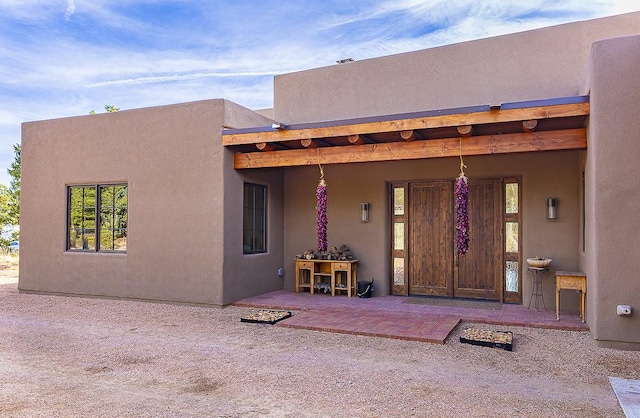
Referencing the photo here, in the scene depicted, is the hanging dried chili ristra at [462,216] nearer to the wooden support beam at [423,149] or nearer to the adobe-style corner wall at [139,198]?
the wooden support beam at [423,149]

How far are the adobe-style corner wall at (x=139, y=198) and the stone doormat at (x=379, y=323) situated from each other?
6.21 feet

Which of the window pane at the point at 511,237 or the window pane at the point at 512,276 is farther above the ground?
the window pane at the point at 511,237

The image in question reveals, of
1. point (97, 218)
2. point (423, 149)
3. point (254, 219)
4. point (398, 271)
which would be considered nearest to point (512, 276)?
point (398, 271)

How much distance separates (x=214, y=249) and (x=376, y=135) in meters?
3.37

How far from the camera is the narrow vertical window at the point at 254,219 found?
8.79m

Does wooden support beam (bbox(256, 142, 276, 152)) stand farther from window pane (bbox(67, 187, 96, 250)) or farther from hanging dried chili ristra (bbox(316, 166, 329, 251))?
window pane (bbox(67, 187, 96, 250))

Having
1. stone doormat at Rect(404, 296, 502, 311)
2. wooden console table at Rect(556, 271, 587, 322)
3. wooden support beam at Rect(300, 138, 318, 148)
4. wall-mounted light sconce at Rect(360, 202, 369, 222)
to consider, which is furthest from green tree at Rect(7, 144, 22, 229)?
wooden console table at Rect(556, 271, 587, 322)

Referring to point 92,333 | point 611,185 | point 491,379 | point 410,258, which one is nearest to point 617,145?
point 611,185

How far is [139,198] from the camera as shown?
8695 millimetres

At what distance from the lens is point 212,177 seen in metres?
8.09

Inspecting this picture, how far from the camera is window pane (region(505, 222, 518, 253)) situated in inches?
319

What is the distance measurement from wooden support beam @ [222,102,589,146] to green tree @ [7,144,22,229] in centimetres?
1483

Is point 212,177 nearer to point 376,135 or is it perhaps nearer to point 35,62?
point 376,135

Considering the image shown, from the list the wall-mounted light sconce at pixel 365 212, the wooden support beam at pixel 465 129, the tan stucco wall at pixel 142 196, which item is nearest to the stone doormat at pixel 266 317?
the tan stucco wall at pixel 142 196
